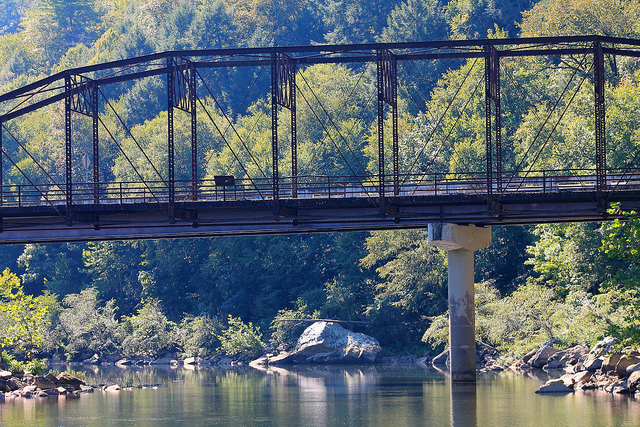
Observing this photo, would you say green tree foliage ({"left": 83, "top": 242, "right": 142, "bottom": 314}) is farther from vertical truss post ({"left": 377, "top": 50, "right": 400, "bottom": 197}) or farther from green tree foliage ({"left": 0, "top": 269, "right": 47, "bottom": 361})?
vertical truss post ({"left": 377, "top": 50, "right": 400, "bottom": 197})

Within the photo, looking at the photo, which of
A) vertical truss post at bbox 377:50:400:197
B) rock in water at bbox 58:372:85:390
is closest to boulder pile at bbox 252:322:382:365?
rock in water at bbox 58:372:85:390

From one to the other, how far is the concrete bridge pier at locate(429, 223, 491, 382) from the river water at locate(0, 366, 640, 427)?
1.35m

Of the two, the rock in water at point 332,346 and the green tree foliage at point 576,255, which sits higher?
the green tree foliage at point 576,255

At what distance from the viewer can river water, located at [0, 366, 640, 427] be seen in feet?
130

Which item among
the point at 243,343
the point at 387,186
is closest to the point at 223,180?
the point at 387,186

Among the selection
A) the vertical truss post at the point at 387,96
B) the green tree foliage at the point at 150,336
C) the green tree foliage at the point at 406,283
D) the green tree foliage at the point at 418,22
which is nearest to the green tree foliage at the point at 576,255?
the vertical truss post at the point at 387,96

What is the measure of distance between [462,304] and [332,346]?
25.2 meters

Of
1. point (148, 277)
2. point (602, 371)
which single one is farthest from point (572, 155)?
point (148, 277)

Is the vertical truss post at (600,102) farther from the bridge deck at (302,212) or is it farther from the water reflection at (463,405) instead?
the water reflection at (463,405)

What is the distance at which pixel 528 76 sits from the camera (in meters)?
87.7

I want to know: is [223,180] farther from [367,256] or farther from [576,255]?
[367,256]

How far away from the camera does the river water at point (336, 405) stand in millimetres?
39625

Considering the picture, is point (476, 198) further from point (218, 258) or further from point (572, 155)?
point (218, 258)

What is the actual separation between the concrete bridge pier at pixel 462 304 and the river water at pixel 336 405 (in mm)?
1347
